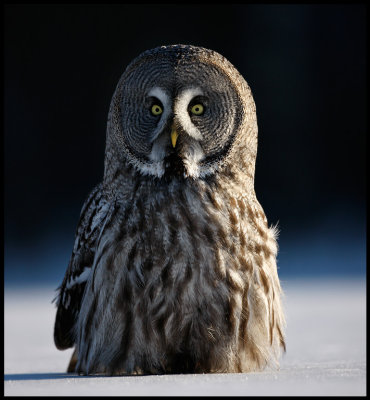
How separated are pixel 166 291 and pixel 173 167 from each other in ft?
1.10

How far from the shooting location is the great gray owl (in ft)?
6.00

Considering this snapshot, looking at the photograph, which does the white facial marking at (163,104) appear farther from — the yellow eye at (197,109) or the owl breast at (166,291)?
the owl breast at (166,291)

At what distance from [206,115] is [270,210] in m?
3.60

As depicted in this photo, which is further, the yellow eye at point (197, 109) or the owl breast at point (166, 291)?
the yellow eye at point (197, 109)

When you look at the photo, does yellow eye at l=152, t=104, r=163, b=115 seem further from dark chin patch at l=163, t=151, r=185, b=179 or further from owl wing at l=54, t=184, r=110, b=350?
owl wing at l=54, t=184, r=110, b=350

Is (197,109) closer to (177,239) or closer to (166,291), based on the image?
(177,239)

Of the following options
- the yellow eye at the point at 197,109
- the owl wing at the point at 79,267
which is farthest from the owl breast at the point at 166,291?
the yellow eye at the point at 197,109

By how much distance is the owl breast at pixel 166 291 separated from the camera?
1819 millimetres

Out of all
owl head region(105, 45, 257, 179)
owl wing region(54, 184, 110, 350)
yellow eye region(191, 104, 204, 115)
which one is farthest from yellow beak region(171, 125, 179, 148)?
owl wing region(54, 184, 110, 350)

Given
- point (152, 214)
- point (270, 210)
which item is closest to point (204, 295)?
point (152, 214)

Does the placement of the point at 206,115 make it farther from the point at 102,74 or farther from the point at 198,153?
the point at 102,74

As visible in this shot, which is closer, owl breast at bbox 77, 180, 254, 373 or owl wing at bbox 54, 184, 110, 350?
owl breast at bbox 77, 180, 254, 373

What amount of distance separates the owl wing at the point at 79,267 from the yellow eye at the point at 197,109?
34 centimetres

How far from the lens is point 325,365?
1.88 metres
